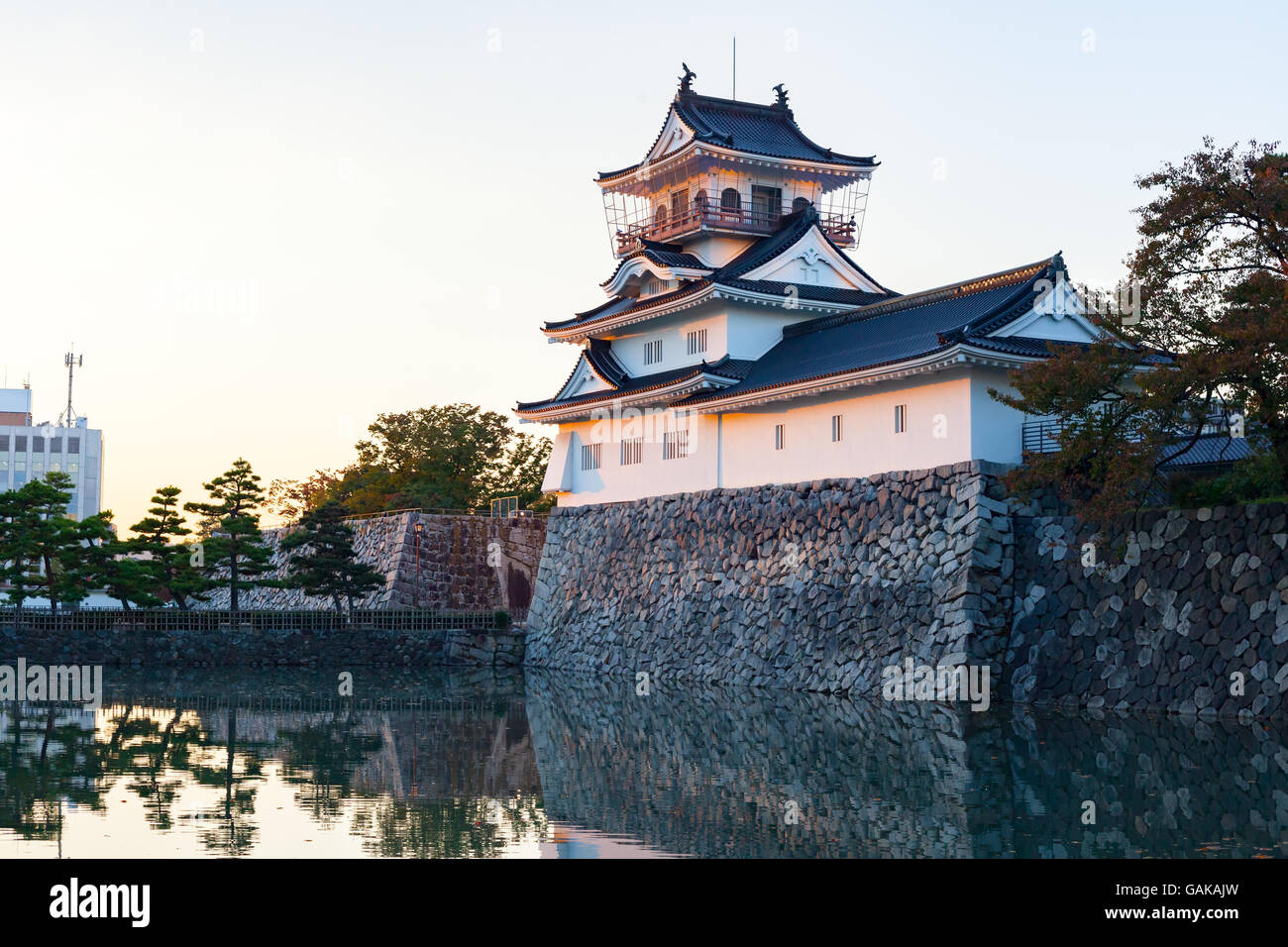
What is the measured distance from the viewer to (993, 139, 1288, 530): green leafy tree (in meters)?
18.0

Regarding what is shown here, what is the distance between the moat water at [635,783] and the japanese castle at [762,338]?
577cm

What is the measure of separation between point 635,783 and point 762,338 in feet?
61.6

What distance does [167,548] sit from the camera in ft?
108

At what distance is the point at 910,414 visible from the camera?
24.8 metres

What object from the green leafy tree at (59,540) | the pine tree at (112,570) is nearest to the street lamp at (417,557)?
the pine tree at (112,570)

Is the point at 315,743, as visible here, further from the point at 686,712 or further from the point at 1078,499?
the point at 1078,499

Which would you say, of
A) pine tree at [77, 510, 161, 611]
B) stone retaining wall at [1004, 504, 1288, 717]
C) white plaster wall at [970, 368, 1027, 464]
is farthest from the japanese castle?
pine tree at [77, 510, 161, 611]

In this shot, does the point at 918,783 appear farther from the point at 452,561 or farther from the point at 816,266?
the point at 452,561

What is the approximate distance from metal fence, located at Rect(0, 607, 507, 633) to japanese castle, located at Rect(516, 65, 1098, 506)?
4.16m

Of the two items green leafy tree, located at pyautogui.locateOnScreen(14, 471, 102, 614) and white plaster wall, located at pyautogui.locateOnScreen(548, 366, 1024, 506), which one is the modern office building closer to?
green leafy tree, located at pyautogui.locateOnScreen(14, 471, 102, 614)

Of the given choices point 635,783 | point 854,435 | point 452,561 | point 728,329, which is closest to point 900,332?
point 854,435
